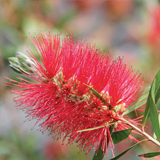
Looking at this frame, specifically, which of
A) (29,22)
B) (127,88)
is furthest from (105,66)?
(29,22)

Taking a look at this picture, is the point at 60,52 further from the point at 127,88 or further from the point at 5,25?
the point at 5,25

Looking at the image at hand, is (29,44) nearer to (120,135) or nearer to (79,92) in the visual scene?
(79,92)

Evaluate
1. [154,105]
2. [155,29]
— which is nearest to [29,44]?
[154,105]

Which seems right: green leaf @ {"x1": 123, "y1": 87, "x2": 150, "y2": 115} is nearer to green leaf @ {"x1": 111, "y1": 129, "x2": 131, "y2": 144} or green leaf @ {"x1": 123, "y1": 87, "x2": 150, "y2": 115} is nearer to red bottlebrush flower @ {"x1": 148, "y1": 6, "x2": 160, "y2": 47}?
green leaf @ {"x1": 111, "y1": 129, "x2": 131, "y2": 144}

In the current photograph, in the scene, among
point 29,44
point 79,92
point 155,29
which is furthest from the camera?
point 155,29

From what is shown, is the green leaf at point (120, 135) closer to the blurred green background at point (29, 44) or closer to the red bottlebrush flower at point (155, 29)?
the blurred green background at point (29, 44)

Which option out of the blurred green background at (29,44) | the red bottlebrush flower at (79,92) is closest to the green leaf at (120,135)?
the red bottlebrush flower at (79,92)
